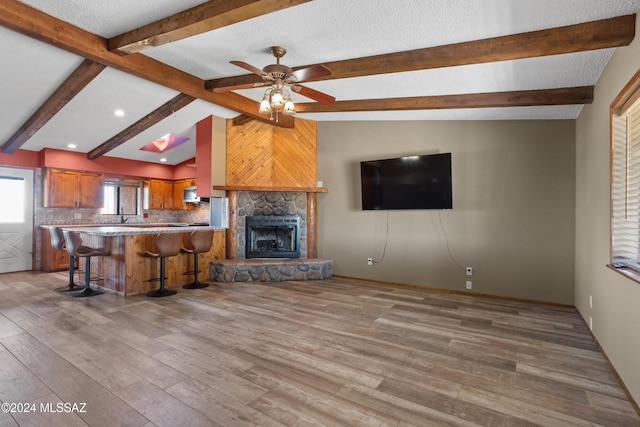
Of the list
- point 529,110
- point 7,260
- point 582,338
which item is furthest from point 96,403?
point 7,260

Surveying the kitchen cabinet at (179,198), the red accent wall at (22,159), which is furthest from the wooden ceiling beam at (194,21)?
the kitchen cabinet at (179,198)

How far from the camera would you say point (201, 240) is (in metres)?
5.20

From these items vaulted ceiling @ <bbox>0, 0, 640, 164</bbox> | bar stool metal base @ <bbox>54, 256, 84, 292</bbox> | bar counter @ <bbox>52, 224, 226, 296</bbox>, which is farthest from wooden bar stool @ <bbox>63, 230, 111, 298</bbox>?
vaulted ceiling @ <bbox>0, 0, 640, 164</bbox>

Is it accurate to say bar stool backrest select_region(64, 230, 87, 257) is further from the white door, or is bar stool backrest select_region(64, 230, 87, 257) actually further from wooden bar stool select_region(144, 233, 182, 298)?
the white door

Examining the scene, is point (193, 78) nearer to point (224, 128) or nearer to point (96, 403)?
point (224, 128)

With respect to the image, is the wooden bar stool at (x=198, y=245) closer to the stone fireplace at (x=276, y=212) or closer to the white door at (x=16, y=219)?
the stone fireplace at (x=276, y=212)

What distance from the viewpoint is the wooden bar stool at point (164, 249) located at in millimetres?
4691

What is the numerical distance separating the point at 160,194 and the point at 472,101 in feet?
25.0

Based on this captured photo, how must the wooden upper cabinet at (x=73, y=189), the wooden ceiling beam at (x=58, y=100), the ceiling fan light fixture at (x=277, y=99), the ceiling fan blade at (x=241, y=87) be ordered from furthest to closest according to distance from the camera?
the wooden upper cabinet at (x=73, y=189)
the wooden ceiling beam at (x=58, y=100)
the ceiling fan blade at (x=241, y=87)
the ceiling fan light fixture at (x=277, y=99)

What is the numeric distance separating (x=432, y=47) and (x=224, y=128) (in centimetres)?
402

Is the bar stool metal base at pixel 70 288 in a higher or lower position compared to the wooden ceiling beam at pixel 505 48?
lower

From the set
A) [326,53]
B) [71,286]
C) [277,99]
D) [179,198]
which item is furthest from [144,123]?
[326,53]

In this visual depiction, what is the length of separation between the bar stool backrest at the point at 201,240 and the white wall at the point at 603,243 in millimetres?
4929

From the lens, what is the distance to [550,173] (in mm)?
4461
